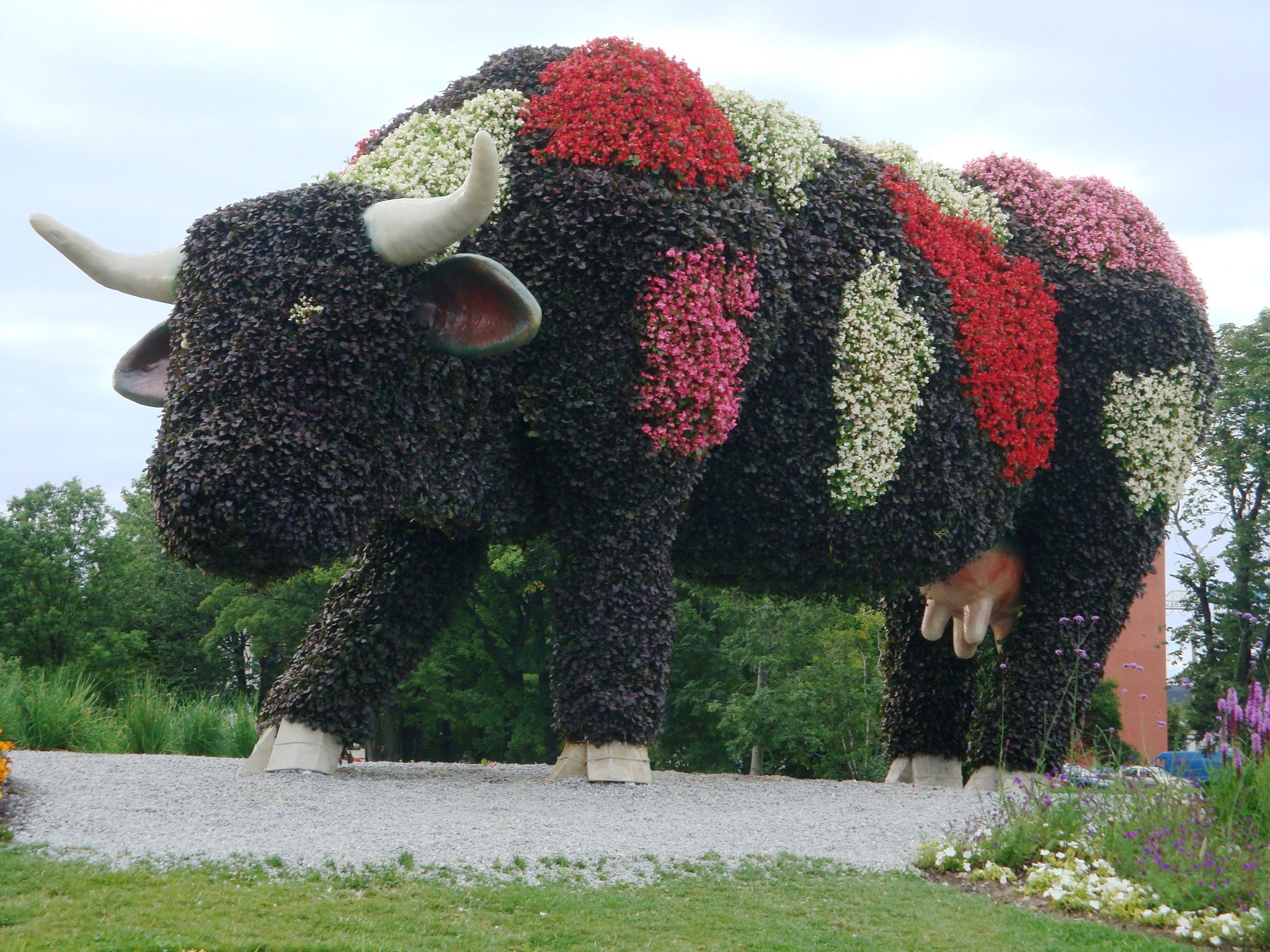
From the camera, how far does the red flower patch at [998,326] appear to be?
9680 millimetres

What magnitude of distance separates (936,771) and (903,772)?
0.32m

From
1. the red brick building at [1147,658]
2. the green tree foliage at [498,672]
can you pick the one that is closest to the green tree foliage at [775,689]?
the green tree foliage at [498,672]

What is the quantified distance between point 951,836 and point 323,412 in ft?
14.4

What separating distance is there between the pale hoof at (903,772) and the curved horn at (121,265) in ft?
25.9

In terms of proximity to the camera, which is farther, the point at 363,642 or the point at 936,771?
the point at 936,771

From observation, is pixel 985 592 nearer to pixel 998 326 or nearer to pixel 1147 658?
pixel 998 326

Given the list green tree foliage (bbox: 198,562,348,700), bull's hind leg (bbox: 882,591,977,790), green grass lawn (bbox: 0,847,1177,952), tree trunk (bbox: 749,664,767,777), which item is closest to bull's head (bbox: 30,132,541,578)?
green grass lawn (bbox: 0,847,1177,952)

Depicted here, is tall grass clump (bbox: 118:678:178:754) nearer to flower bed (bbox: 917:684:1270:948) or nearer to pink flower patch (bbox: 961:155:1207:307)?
flower bed (bbox: 917:684:1270:948)

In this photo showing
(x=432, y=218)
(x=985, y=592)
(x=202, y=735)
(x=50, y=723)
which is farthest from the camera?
(x=202, y=735)

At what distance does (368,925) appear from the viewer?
4.95 m

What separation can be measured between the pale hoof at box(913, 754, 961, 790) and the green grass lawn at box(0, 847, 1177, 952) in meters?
5.77

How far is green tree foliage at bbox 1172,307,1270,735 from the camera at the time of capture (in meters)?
25.9

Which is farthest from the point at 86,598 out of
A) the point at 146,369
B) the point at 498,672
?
the point at 146,369

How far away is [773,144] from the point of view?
898 cm
